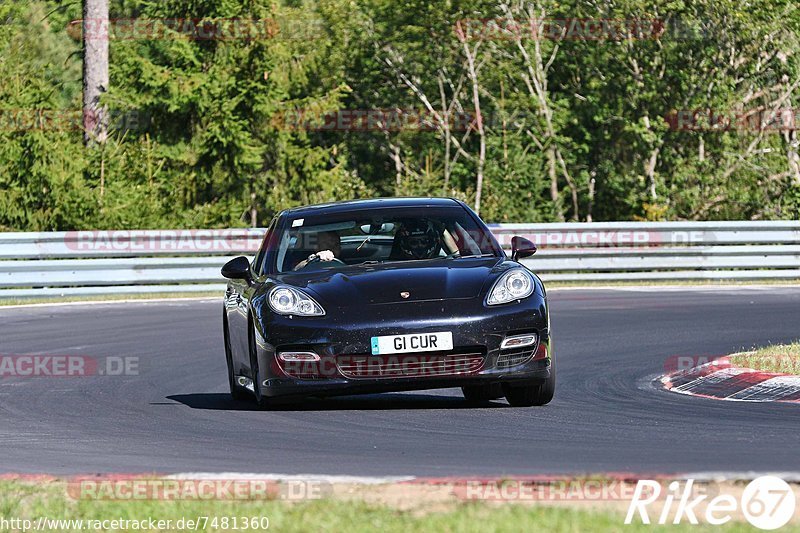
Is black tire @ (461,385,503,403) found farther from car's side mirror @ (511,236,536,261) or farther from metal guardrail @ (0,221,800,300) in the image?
metal guardrail @ (0,221,800,300)

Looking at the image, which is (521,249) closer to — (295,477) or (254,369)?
(254,369)

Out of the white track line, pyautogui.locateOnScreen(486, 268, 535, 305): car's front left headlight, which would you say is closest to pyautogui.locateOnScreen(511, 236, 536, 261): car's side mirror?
pyautogui.locateOnScreen(486, 268, 535, 305): car's front left headlight

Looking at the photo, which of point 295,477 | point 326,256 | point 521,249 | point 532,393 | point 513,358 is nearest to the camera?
point 295,477

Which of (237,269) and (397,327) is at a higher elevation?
(237,269)

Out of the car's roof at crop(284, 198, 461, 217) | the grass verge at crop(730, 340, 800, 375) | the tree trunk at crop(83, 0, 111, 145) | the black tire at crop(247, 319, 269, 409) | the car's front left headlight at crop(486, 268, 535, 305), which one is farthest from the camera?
the tree trunk at crop(83, 0, 111, 145)

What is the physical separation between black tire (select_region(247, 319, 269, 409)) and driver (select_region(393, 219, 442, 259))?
1167 millimetres

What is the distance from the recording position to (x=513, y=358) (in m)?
9.36

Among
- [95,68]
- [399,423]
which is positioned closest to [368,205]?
[399,423]

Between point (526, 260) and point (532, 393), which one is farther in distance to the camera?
point (526, 260)

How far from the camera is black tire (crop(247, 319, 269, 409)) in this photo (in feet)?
32.2

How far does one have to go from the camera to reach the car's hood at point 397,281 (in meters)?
9.38

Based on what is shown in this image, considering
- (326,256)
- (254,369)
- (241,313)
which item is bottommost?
(254,369)

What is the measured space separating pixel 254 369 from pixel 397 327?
3.96 feet

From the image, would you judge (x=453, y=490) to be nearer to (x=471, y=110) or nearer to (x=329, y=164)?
(x=471, y=110)
